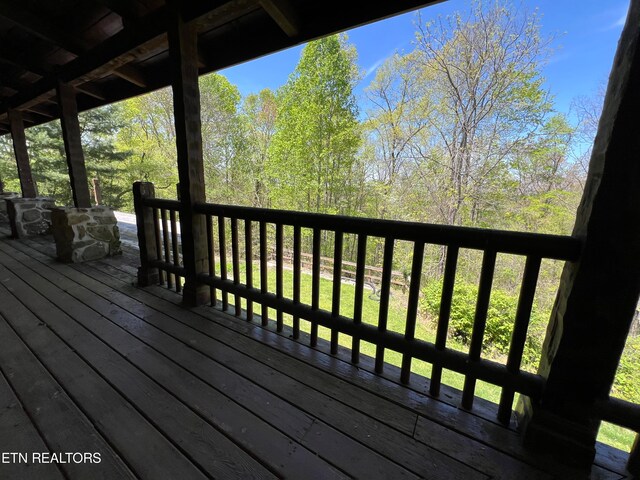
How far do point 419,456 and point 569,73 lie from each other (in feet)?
31.0

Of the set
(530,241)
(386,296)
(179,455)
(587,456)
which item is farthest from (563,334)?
(179,455)

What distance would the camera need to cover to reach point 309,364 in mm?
1616

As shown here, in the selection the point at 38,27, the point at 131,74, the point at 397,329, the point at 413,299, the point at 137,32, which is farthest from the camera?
the point at 397,329

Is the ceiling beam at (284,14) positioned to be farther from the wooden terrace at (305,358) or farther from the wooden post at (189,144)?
the wooden post at (189,144)

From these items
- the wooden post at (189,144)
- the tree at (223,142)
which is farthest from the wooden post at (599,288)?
the tree at (223,142)

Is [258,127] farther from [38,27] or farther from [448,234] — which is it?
[448,234]

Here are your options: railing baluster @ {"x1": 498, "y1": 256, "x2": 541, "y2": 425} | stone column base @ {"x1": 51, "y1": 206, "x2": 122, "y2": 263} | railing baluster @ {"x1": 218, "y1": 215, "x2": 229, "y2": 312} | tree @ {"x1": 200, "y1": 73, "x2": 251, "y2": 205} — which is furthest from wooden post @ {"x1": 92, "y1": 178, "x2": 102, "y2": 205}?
railing baluster @ {"x1": 498, "y1": 256, "x2": 541, "y2": 425}

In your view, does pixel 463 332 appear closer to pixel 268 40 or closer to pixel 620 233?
pixel 620 233

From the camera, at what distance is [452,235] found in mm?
1190

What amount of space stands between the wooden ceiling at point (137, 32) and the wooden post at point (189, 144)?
15 centimetres

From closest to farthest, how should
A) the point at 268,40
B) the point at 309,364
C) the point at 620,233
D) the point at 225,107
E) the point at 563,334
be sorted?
1. the point at 620,233
2. the point at 563,334
3. the point at 309,364
4. the point at 268,40
5. the point at 225,107

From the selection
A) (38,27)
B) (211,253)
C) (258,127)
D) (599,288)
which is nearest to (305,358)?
(211,253)

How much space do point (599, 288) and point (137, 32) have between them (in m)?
3.59

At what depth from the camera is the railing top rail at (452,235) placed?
1.00m
